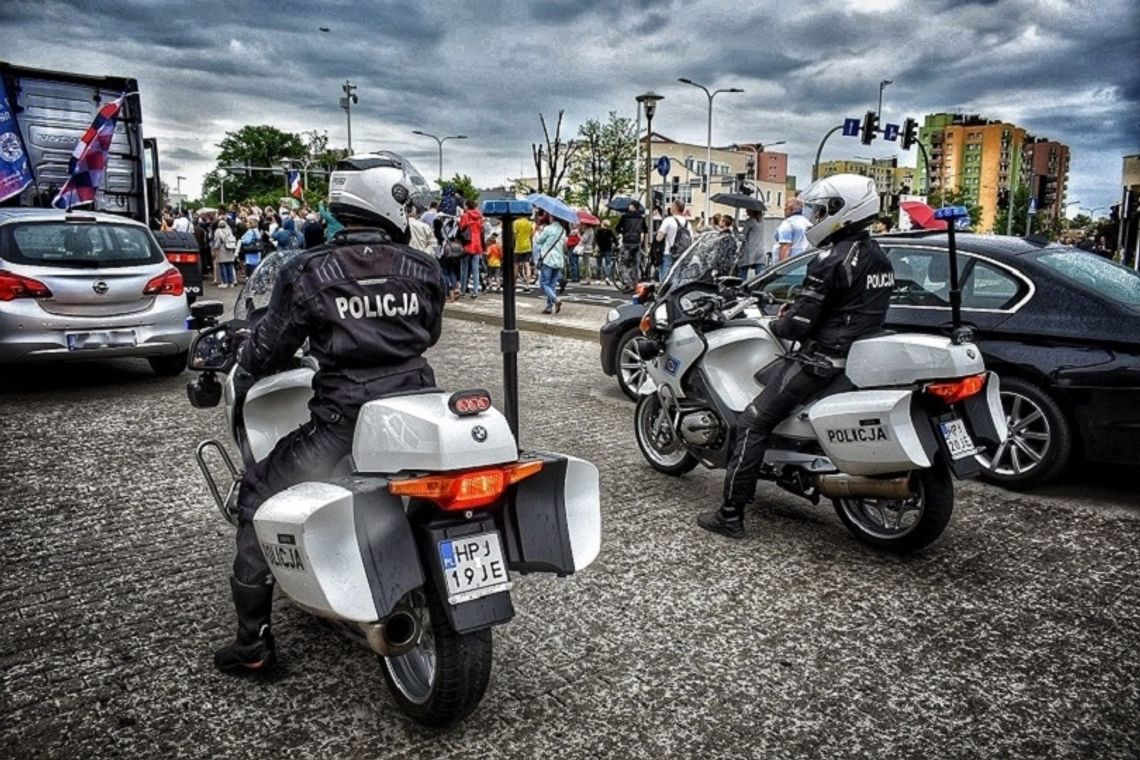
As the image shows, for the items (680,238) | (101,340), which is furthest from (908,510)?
(680,238)

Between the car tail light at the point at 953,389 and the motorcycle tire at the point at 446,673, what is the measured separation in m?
2.42

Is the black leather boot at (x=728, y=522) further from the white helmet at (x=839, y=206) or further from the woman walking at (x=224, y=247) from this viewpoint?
the woman walking at (x=224, y=247)

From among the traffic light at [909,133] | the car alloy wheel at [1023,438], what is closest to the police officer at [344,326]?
the car alloy wheel at [1023,438]

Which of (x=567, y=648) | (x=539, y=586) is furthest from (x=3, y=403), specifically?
(x=567, y=648)

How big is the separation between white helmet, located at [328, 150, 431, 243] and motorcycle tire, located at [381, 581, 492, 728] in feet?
3.89

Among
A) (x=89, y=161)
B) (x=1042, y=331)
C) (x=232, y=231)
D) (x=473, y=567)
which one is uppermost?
(x=89, y=161)

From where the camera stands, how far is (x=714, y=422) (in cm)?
497

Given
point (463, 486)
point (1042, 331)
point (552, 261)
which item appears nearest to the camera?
point (463, 486)

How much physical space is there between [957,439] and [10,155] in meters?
12.7

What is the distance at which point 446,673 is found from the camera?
8.28 feet

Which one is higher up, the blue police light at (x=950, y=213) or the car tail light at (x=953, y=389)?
the blue police light at (x=950, y=213)

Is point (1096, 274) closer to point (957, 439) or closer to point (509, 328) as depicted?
point (957, 439)

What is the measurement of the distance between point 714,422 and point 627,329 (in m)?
3.29

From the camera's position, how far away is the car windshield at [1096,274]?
5.23m
